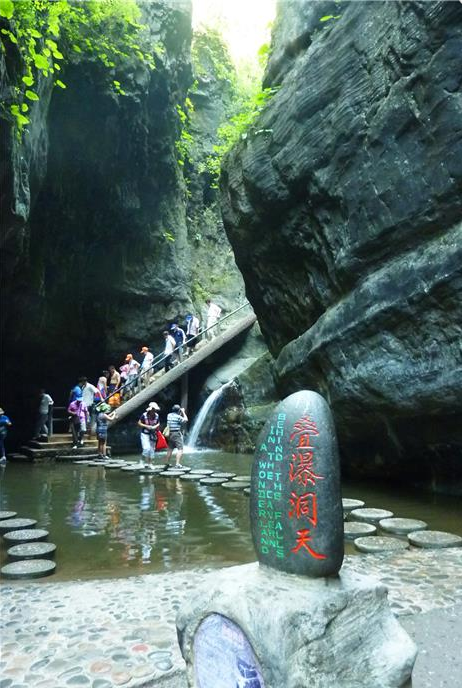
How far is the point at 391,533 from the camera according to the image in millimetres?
7402

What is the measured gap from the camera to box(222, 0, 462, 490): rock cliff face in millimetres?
8445

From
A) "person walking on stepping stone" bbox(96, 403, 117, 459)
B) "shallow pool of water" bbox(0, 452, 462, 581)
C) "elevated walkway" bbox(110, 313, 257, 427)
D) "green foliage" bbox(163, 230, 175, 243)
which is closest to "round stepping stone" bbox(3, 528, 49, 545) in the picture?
"shallow pool of water" bbox(0, 452, 462, 581)

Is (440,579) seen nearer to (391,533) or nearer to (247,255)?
(391,533)

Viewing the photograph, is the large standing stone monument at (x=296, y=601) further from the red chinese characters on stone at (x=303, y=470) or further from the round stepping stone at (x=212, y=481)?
the round stepping stone at (x=212, y=481)

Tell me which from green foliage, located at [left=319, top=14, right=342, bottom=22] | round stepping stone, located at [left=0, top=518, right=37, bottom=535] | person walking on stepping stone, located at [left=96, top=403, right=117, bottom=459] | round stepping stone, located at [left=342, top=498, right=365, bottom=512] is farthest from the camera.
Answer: person walking on stepping stone, located at [left=96, top=403, right=117, bottom=459]

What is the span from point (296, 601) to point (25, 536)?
5.30 m

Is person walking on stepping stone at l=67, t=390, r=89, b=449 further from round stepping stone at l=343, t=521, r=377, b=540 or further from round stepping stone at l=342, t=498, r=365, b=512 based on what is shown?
round stepping stone at l=343, t=521, r=377, b=540

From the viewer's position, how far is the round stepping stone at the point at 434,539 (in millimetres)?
6594

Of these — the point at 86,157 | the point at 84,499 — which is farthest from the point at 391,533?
the point at 86,157

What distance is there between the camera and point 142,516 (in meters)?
8.79

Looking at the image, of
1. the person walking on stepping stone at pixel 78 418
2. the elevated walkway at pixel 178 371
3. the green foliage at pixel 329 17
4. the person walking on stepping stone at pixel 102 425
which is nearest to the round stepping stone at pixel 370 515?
the person walking on stepping stone at pixel 102 425

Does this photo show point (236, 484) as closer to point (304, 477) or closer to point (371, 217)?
point (371, 217)

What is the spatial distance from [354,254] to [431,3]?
4.03m

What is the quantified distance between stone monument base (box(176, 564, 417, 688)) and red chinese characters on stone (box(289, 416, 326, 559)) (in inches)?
9.9
